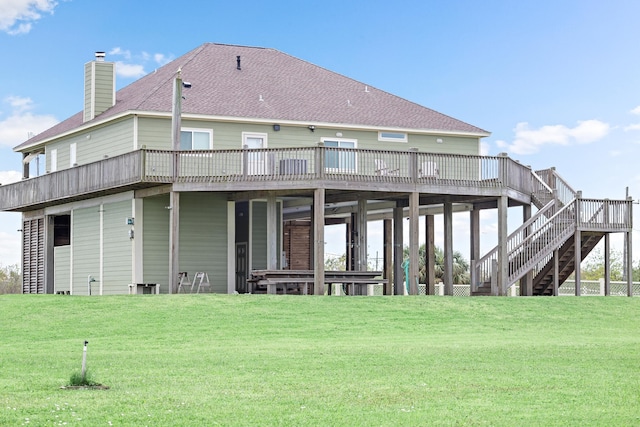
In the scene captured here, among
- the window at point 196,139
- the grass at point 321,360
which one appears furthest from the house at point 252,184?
the grass at point 321,360

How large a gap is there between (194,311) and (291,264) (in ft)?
61.7

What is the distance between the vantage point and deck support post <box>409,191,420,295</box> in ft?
99.2

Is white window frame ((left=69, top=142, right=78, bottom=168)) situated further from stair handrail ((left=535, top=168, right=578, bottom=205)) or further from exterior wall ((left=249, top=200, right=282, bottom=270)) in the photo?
stair handrail ((left=535, top=168, right=578, bottom=205))

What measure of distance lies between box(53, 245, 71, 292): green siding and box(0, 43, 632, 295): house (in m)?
0.07

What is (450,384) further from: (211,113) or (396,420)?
(211,113)

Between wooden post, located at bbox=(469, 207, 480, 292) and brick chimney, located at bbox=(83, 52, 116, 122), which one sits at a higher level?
brick chimney, located at bbox=(83, 52, 116, 122)

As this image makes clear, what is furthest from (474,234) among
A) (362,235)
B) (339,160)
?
(339,160)

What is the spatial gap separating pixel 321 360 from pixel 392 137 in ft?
67.5

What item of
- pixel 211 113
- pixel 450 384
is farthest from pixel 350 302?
pixel 450 384

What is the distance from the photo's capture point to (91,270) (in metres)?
36.8

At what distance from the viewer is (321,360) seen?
17422 millimetres

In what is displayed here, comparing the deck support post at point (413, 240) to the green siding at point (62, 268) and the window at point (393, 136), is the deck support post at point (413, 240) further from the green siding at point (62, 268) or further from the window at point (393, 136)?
the green siding at point (62, 268)

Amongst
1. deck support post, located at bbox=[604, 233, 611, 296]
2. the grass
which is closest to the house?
deck support post, located at bbox=[604, 233, 611, 296]

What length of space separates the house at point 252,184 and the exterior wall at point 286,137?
0.05m
